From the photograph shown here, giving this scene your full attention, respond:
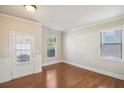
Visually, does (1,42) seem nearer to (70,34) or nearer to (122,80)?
(70,34)

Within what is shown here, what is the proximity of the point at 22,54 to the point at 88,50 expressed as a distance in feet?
10.4

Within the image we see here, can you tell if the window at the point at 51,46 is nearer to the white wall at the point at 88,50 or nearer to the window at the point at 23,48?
the white wall at the point at 88,50

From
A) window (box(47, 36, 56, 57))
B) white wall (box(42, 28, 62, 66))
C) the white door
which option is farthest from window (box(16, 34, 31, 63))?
window (box(47, 36, 56, 57))

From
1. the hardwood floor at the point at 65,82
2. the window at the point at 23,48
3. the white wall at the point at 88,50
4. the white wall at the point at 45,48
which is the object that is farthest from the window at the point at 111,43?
the window at the point at 23,48

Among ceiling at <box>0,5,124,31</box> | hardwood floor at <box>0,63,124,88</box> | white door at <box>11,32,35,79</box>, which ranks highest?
ceiling at <box>0,5,124,31</box>

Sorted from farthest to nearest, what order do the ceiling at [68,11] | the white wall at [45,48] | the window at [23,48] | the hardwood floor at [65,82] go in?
the white wall at [45,48]
the window at [23,48]
the hardwood floor at [65,82]
the ceiling at [68,11]

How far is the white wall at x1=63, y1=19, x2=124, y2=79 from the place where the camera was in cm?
338

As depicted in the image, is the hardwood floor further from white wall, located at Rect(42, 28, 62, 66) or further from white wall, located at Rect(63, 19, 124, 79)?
white wall, located at Rect(42, 28, 62, 66)

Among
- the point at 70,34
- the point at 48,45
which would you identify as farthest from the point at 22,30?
the point at 70,34

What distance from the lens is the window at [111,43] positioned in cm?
329
